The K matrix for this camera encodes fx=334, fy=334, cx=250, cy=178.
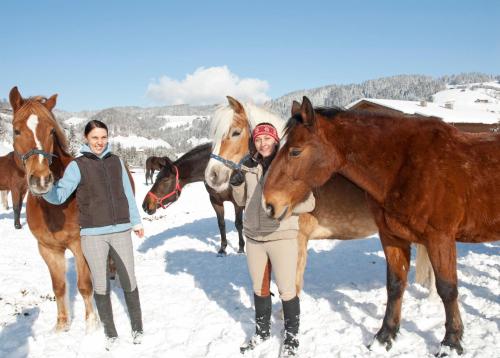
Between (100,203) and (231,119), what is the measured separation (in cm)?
175

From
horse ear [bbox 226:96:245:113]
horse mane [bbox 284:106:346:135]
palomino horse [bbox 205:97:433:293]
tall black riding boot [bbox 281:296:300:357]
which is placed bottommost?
tall black riding boot [bbox 281:296:300:357]

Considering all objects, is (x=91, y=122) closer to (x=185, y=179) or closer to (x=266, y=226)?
(x=266, y=226)

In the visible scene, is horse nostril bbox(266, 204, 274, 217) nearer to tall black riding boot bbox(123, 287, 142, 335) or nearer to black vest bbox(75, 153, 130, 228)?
black vest bbox(75, 153, 130, 228)

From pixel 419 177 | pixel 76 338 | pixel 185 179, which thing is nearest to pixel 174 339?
pixel 76 338

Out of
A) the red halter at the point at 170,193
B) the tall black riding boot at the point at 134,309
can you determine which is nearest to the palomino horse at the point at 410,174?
the tall black riding boot at the point at 134,309

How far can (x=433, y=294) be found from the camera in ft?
14.6

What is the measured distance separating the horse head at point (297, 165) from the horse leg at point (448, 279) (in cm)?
114

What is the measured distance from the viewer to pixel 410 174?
295 centimetres

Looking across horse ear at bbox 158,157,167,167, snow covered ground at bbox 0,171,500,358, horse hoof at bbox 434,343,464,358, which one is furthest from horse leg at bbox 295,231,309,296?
horse ear at bbox 158,157,167,167

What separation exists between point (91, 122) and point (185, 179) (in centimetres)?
466

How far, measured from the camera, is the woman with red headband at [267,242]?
3.10m

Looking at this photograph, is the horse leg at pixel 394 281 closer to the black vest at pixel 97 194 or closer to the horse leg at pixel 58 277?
the black vest at pixel 97 194

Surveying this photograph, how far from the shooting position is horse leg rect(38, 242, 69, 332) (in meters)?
4.02

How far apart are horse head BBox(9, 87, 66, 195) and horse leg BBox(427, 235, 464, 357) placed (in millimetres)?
3510
